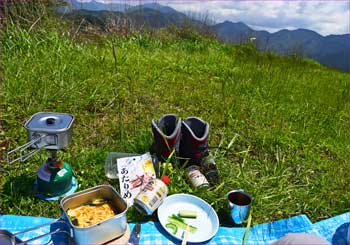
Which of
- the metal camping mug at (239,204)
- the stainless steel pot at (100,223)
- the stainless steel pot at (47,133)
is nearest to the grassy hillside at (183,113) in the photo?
the metal camping mug at (239,204)

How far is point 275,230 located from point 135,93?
2.02 meters

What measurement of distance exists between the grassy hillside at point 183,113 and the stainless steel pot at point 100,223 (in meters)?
0.25

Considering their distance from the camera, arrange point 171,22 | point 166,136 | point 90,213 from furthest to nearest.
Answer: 1. point 171,22
2. point 166,136
3. point 90,213

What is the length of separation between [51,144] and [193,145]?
0.89m

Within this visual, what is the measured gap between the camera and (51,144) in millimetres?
1734

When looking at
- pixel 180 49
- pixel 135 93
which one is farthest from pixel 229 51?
pixel 135 93

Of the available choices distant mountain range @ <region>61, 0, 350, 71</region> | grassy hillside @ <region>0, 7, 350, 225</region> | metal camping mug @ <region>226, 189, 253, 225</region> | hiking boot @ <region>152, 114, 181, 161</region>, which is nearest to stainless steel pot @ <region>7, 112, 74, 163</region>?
grassy hillside @ <region>0, 7, 350, 225</region>

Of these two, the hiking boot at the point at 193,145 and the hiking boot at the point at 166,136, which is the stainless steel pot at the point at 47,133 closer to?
the hiking boot at the point at 166,136

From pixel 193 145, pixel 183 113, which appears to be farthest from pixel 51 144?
pixel 183 113

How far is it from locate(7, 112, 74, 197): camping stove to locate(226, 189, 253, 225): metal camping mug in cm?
95

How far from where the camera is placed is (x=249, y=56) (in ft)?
18.6

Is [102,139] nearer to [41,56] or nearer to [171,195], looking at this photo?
[171,195]

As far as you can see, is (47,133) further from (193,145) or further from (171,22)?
(171,22)

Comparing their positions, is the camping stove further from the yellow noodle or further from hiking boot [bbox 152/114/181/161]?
hiking boot [bbox 152/114/181/161]
